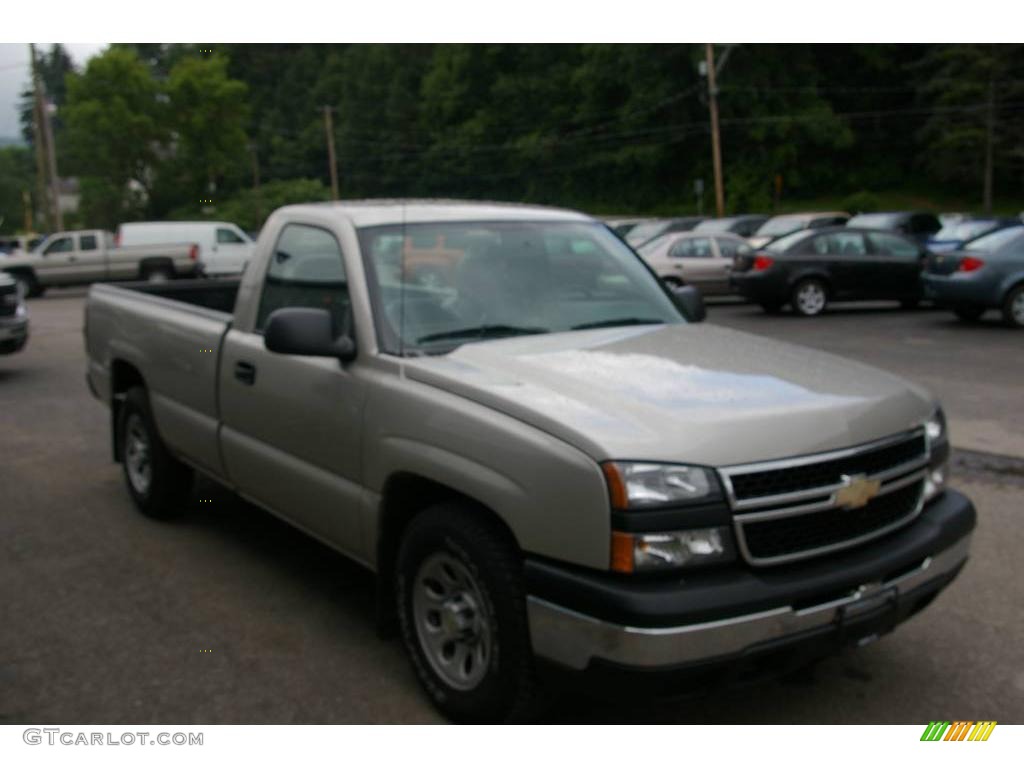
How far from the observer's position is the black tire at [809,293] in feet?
58.7

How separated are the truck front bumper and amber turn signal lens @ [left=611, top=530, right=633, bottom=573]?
0.04 m

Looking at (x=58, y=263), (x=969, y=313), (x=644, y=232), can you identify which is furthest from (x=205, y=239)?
(x=969, y=313)

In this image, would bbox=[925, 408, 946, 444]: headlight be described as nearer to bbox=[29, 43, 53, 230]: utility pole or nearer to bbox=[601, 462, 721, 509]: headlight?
bbox=[601, 462, 721, 509]: headlight

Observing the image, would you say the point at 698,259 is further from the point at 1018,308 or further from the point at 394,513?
the point at 394,513

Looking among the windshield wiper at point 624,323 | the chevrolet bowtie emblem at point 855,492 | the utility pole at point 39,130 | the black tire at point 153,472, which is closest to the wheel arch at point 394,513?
the windshield wiper at point 624,323

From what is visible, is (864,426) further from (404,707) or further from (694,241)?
(694,241)

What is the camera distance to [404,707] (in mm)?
3719

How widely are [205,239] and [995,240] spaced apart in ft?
72.8

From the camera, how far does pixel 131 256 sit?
96.4 feet

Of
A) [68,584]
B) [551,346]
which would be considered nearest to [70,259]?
[68,584]

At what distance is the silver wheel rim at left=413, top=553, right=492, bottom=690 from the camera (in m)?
3.44

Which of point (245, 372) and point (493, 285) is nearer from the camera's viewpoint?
point (493, 285)

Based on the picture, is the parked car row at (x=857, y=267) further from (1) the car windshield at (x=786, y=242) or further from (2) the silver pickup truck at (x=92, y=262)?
(2) the silver pickup truck at (x=92, y=262)

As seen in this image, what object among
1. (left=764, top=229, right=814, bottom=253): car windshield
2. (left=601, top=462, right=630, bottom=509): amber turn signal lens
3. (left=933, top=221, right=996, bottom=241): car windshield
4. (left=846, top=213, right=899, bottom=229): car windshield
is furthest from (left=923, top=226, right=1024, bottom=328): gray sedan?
(left=601, top=462, right=630, bottom=509): amber turn signal lens
